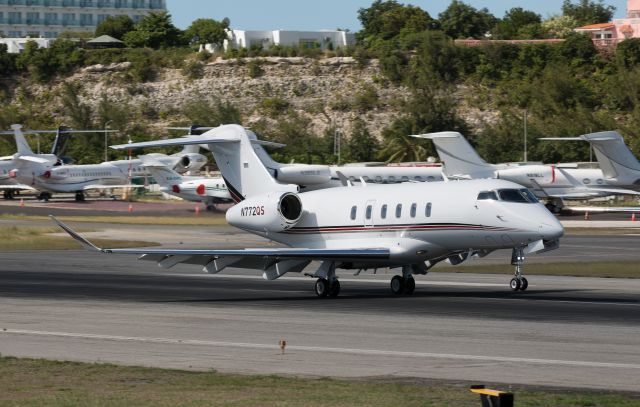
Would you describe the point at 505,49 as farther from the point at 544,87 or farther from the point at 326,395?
the point at 326,395

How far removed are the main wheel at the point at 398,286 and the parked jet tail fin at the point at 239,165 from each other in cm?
439

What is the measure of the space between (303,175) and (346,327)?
50702 mm

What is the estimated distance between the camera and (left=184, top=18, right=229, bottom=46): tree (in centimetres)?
17988

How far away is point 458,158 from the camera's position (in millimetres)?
75812

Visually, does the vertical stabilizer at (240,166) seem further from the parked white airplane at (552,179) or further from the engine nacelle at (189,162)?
the engine nacelle at (189,162)

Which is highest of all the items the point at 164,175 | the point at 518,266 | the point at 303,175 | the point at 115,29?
the point at 115,29

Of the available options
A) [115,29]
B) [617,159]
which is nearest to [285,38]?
[115,29]

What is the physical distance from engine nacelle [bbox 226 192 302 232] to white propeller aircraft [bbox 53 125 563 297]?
0.03 meters

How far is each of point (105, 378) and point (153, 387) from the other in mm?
1190

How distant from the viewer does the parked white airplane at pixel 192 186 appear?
82.5 metres

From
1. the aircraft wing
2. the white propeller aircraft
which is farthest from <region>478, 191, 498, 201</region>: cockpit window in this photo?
the aircraft wing

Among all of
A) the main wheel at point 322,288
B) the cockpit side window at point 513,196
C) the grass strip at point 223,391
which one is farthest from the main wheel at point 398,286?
the grass strip at point 223,391

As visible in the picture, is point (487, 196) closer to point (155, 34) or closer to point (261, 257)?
point (261, 257)

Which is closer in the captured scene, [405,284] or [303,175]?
[405,284]
